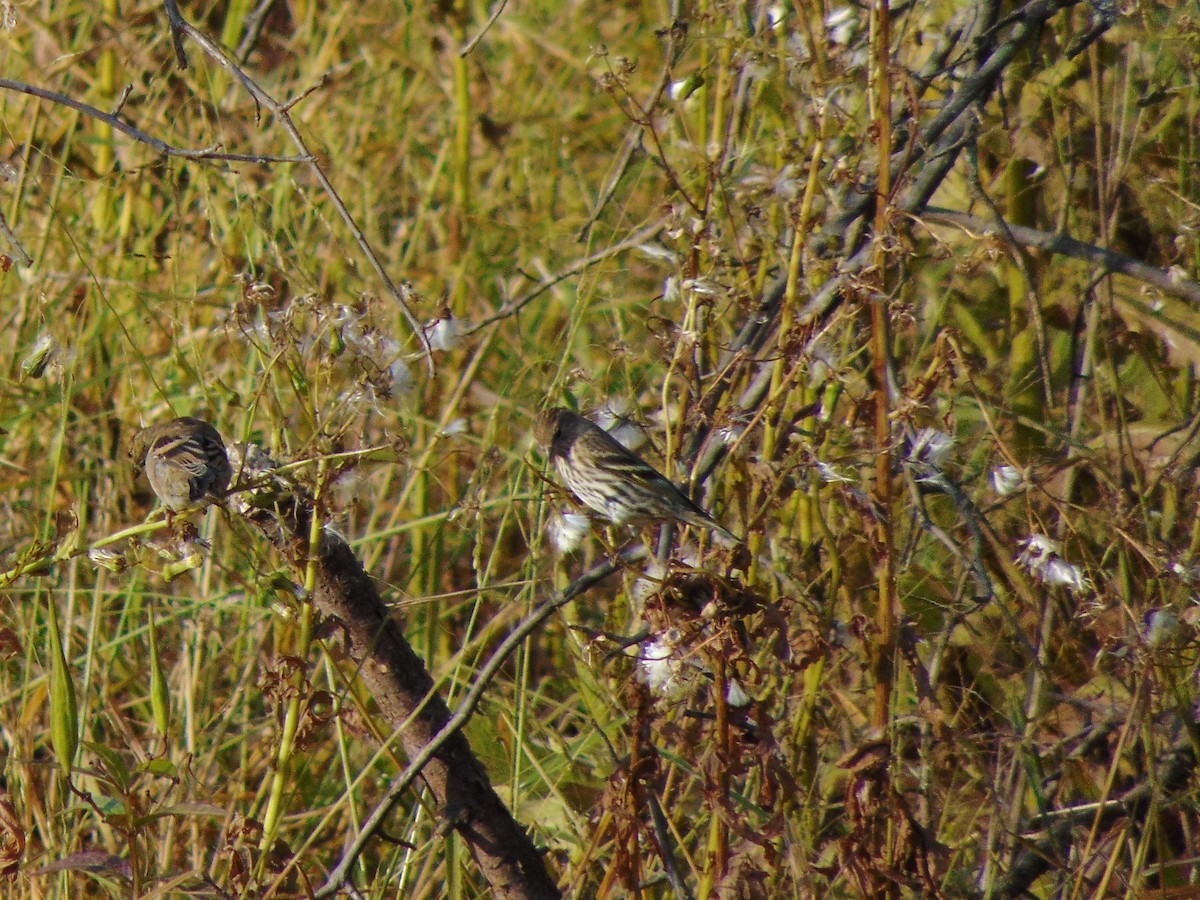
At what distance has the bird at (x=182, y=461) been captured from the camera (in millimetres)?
2609

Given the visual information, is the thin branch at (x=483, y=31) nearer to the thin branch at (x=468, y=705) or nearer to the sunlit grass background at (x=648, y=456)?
the sunlit grass background at (x=648, y=456)

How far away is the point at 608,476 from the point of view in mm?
3191

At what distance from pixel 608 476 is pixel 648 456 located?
6.8 inches

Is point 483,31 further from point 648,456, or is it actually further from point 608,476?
point 608,476

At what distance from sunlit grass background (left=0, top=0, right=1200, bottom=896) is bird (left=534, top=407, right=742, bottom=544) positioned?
9cm

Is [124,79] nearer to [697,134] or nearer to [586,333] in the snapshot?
[586,333]

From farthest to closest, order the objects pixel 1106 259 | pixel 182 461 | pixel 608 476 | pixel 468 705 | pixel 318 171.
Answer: pixel 608 476
pixel 182 461
pixel 1106 259
pixel 468 705
pixel 318 171

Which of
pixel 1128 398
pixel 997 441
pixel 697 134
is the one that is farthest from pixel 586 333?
pixel 997 441

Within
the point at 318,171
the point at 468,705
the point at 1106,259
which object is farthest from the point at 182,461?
the point at 1106,259

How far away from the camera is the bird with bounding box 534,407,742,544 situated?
8.41 ft

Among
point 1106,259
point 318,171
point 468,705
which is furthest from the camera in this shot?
point 1106,259

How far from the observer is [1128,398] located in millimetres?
3416

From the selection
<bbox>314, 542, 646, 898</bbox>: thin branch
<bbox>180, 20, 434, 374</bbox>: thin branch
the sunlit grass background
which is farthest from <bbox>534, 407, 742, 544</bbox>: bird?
<bbox>180, 20, 434, 374</bbox>: thin branch

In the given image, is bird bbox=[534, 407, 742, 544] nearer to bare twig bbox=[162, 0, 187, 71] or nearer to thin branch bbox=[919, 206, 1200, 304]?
thin branch bbox=[919, 206, 1200, 304]
